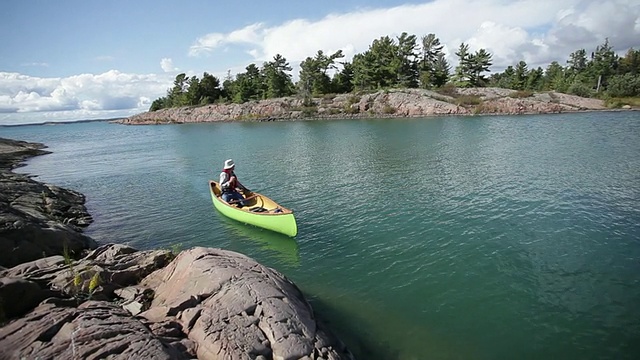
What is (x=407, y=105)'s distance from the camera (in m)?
81.2

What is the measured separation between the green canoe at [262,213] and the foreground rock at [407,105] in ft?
220

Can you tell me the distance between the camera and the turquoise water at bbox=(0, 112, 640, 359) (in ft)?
31.4

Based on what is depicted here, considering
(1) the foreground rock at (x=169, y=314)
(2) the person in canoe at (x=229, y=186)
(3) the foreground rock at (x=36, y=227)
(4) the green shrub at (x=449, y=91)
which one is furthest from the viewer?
(4) the green shrub at (x=449, y=91)

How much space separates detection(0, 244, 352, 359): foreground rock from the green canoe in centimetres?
508

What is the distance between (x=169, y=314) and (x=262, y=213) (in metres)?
8.72

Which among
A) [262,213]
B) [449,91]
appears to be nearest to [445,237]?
[262,213]

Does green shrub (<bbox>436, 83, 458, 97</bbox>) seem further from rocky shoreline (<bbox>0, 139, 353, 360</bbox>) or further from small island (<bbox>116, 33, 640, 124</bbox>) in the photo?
rocky shoreline (<bbox>0, 139, 353, 360</bbox>)

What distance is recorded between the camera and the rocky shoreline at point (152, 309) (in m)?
6.39

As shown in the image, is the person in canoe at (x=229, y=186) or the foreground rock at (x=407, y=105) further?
the foreground rock at (x=407, y=105)

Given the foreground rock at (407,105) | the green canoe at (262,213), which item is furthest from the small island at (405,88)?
the green canoe at (262,213)

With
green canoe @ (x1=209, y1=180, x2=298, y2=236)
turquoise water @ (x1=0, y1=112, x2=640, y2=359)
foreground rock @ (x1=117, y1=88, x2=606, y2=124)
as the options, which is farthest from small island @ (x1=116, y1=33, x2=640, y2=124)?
green canoe @ (x1=209, y1=180, x2=298, y2=236)

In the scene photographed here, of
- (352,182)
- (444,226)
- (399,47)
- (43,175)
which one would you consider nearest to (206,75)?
(399,47)

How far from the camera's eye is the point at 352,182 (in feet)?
81.3

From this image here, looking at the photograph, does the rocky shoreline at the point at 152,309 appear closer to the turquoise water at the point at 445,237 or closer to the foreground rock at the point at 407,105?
the turquoise water at the point at 445,237
